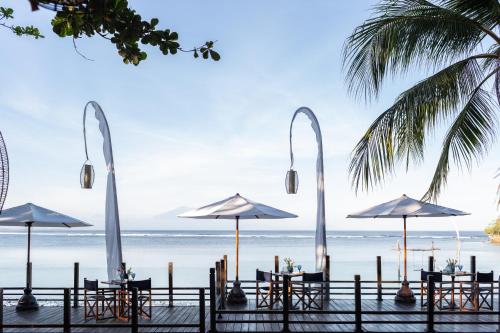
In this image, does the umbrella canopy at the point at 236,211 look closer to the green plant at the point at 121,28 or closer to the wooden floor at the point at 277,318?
the wooden floor at the point at 277,318

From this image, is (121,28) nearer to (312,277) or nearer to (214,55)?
(214,55)

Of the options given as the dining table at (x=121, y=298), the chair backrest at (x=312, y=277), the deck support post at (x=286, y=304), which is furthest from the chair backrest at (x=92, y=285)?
the chair backrest at (x=312, y=277)

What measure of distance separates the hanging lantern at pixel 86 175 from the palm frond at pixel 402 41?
500 centimetres

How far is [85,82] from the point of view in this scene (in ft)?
53.9

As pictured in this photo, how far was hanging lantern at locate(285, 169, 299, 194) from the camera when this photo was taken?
1120cm

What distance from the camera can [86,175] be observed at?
10570mm

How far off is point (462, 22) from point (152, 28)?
6.23 metres

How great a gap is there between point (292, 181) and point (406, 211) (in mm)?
2295

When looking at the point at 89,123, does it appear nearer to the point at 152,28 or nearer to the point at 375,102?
the point at 375,102

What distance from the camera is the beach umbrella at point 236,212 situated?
35.6 feet

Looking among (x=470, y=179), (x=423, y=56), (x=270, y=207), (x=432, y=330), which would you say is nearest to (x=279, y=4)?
(x=270, y=207)

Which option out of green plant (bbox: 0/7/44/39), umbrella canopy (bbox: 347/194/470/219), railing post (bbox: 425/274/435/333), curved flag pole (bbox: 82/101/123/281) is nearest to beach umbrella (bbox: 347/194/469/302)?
umbrella canopy (bbox: 347/194/470/219)

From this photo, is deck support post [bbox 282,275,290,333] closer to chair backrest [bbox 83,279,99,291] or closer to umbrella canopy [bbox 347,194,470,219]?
chair backrest [bbox 83,279,99,291]

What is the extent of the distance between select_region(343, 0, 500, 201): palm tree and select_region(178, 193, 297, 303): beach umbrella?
2.82 m
